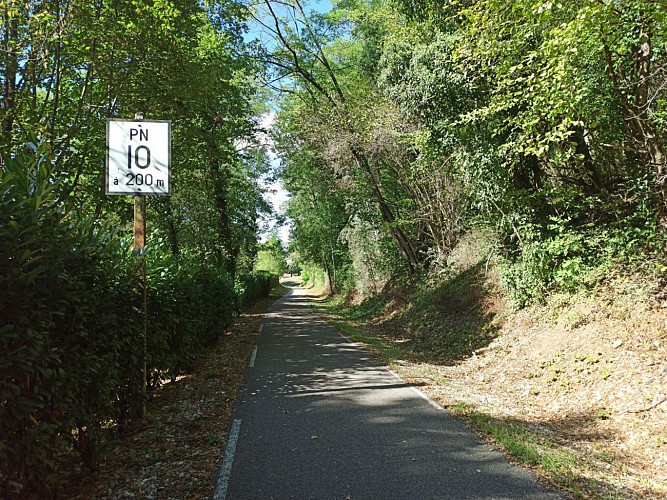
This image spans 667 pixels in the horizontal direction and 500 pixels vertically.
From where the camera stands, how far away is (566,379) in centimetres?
679

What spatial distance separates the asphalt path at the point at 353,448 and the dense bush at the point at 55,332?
1320mm

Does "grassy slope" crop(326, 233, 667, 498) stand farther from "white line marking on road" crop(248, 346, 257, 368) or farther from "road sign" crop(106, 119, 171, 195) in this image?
"road sign" crop(106, 119, 171, 195)

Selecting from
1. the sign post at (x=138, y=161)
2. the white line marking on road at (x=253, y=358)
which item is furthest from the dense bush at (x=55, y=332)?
the white line marking on road at (x=253, y=358)

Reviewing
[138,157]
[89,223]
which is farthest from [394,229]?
[89,223]

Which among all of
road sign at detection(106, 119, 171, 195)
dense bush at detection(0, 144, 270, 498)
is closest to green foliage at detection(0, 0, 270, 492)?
dense bush at detection(0, 144, 270, 498)

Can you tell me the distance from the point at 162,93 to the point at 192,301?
4.75 metres

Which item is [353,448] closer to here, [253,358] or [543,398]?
[543,398]

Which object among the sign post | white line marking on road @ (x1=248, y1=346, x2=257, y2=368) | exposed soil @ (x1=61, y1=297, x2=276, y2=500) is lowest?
white line marking on road @ (x1=248, y1=346, x2=257, y2=368)

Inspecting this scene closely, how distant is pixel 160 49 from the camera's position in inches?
367

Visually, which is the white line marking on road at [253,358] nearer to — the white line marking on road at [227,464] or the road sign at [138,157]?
the white line marking on road at [227,464]

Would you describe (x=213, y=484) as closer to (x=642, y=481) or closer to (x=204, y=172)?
(x=642, y=481)

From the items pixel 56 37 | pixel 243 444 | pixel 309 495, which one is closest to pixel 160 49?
pixel 56 37

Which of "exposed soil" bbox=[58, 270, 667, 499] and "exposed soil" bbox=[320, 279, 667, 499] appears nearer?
"exposed soil" bbox=[58, 270, 667, 499]

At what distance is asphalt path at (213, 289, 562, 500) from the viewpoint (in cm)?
373
